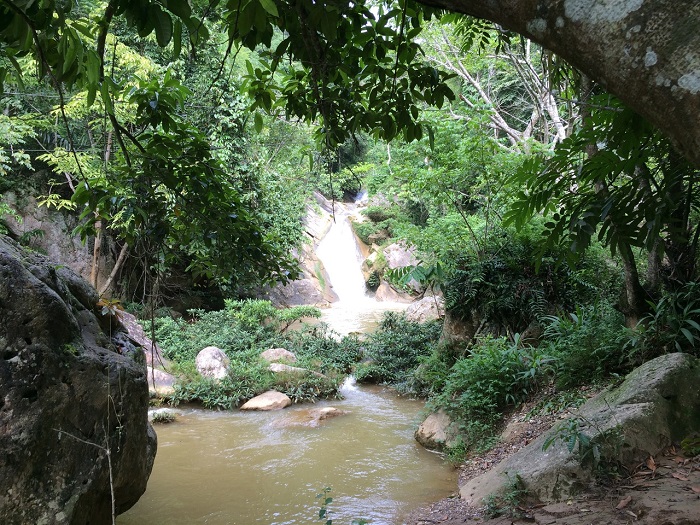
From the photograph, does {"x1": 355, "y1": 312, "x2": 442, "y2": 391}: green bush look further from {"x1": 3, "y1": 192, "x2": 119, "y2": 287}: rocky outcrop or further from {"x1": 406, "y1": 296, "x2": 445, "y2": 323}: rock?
{"x1": 3, "y1": 192, "x2": 119, "y2": 287}: rocky outcrop

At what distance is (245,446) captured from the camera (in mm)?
6707

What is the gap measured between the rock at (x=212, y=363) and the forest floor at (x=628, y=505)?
5828 mm

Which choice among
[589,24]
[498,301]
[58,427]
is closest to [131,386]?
[58,427]

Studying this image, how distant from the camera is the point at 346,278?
835 inches

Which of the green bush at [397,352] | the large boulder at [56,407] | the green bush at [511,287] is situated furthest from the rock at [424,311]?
the large boulder at [56,407]

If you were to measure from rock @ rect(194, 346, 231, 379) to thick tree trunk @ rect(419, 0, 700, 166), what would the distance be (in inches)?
350

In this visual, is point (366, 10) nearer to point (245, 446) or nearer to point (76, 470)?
point (76, 470)

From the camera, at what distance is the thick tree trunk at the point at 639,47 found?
0.91 metres

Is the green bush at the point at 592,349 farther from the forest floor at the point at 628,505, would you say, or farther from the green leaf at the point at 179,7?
the green leaf at the point at 179,7

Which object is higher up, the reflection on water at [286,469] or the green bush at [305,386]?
the green bush at [305,386]

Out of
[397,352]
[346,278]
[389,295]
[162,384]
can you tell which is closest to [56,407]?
[162,384]

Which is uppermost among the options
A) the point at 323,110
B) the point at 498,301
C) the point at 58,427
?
the point at 323,110

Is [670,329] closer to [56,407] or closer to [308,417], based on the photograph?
[308,417]

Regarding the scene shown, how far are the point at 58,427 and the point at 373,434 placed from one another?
184 inches
